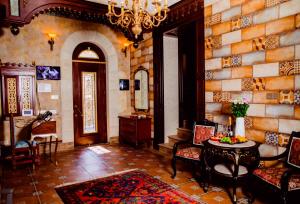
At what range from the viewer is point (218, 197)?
3189 millimetres

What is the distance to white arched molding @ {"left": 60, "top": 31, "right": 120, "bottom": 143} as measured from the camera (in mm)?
6043

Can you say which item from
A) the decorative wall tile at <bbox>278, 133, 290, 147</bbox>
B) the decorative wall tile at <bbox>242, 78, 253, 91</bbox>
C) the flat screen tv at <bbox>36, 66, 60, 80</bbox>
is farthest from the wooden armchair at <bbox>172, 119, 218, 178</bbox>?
the flat screen tv at <bbox>36, 66, 60, 80</bbox>

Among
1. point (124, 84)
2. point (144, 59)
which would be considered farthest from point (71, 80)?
point (144, 59)

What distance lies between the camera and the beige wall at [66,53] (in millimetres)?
5508

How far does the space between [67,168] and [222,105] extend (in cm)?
324

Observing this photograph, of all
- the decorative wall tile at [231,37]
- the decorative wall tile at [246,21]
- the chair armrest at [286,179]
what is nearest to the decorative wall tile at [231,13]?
the decorative wall tile at [246,21]

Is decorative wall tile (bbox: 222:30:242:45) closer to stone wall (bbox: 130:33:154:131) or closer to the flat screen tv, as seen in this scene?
stone wall (bbox: 130:33:154:131)

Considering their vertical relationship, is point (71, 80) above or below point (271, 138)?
above

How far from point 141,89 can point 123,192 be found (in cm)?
367

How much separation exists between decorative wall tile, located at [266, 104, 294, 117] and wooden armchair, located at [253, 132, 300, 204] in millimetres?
351

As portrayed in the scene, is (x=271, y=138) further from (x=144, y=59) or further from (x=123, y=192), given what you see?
(x=144, y=59)

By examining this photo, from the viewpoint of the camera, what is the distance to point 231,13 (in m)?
3.91

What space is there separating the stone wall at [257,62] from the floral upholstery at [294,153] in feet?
0.85

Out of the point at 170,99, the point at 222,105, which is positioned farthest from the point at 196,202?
the point at 170,99
